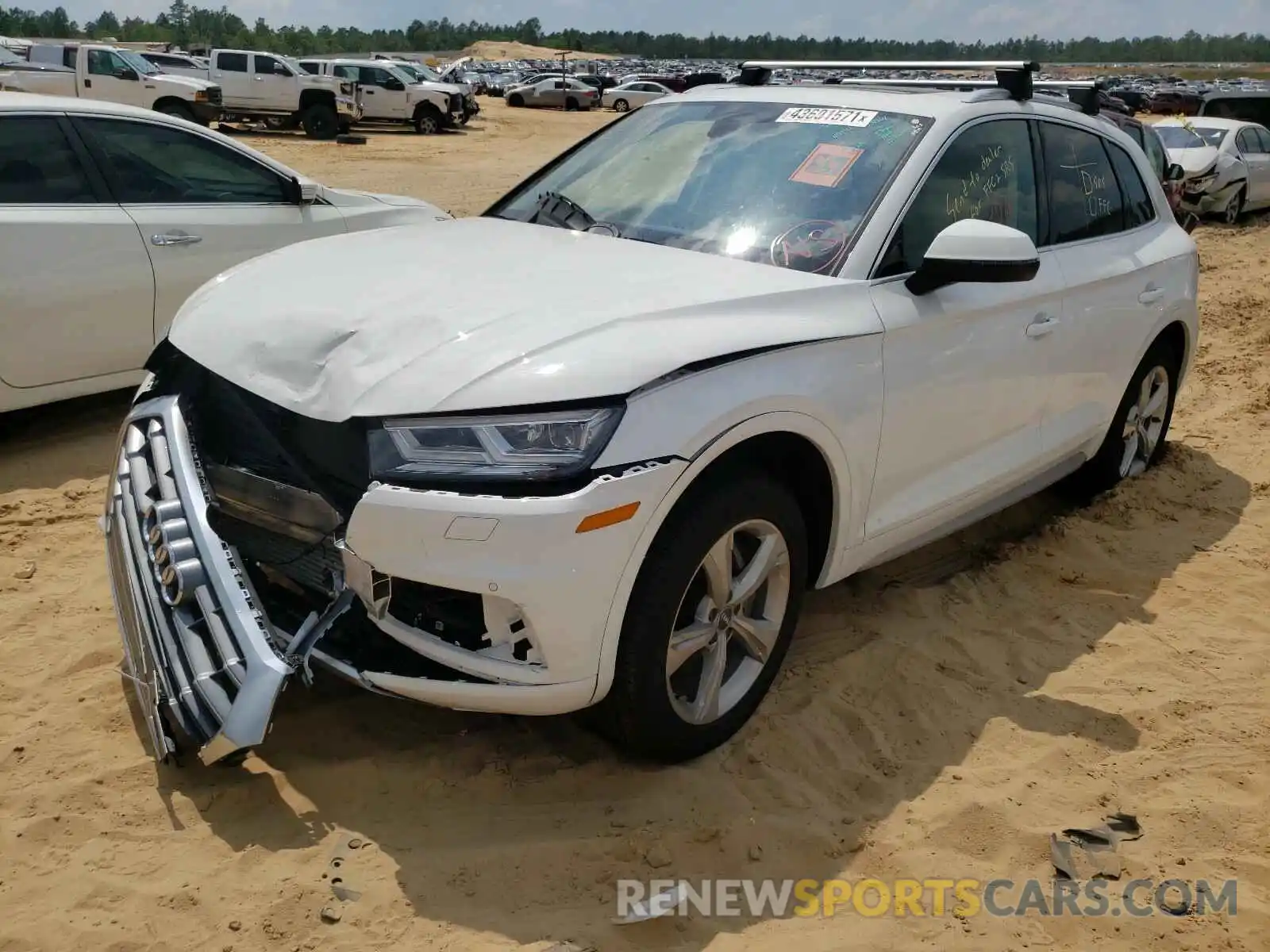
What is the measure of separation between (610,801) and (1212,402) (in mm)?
5706

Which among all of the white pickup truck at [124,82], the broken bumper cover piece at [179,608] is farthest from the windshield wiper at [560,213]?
the white pickup truck at [124,82]

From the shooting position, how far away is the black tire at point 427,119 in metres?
29.8

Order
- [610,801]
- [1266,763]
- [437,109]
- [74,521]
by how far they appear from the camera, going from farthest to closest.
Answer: [437,109], [74,521], [1266,763], [610,801]

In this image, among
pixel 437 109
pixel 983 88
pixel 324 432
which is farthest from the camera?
pixel 437 109

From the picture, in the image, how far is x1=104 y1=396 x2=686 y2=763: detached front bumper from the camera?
8.16ft

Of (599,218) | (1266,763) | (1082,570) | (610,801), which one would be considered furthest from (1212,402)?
(610,801)

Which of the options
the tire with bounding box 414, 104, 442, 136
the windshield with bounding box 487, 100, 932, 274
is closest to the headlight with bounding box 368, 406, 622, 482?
the windshield with bounding box 487, 100, 932, 274

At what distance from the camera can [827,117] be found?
12.4 ft

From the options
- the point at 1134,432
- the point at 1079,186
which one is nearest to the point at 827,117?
the point at 1079,186

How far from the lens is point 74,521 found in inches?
176

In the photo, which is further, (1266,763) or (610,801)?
(1266,763)

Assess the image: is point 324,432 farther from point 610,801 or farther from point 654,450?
point 610,801

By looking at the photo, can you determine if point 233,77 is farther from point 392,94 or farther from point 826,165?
point 826,165

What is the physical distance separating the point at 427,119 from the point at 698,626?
29.2 m
